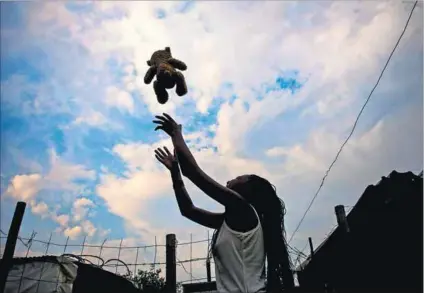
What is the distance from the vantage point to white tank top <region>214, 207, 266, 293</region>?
181 cm

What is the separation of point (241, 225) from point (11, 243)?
648 cm

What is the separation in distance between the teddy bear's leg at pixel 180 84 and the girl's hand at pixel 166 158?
2.04ft

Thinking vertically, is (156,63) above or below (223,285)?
above

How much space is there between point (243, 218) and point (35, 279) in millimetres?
9180

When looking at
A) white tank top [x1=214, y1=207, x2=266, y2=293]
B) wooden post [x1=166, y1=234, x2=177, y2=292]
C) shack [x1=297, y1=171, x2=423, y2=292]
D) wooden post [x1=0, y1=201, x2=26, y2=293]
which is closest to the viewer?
white tank top [x1=214, y1=207, x2=266, y2=293]

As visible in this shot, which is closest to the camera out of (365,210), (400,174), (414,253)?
(400,174)

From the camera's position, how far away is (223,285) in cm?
185

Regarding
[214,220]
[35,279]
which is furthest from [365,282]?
[35,279]

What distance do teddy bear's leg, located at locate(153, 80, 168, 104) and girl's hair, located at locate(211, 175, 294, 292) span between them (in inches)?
52.8

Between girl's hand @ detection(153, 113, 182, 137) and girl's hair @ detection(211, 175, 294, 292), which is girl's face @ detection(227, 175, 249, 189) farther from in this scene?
girl's hand @ detection(153, 113, 182, 137)

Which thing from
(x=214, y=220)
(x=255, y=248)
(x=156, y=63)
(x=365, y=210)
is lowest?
(x=255, y=248)

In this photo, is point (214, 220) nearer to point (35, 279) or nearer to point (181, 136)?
point (181, 136)

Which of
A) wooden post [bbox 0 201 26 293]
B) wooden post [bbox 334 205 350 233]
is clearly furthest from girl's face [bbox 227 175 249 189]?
wooden post [bbox 0 201 26 293]

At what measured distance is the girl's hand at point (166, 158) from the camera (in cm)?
276
